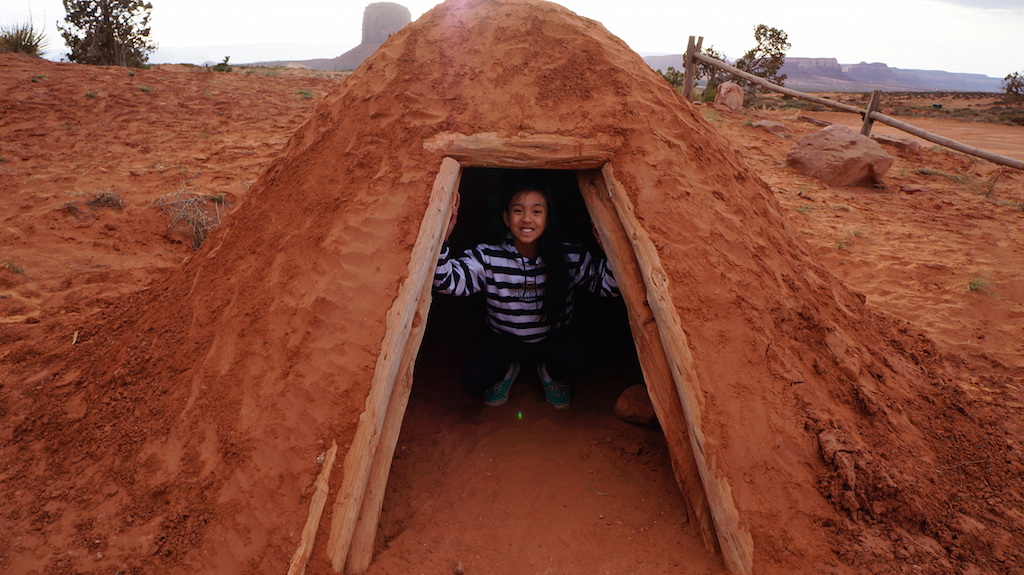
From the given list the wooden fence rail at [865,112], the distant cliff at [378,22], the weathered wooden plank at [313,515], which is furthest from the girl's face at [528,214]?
the distant cliff at [378,22]

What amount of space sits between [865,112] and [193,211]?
31.2ft

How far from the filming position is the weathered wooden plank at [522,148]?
8.11 feet

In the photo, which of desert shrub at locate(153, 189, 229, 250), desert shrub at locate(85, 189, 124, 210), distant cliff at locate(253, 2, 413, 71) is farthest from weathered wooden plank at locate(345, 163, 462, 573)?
distant cliff at locate(253, 2, 413, 71)

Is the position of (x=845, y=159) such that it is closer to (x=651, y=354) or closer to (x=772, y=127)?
(x=772, y=127)

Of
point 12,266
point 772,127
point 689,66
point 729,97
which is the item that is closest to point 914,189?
point 772,127

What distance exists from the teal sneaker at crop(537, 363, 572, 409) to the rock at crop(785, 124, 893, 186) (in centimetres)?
642

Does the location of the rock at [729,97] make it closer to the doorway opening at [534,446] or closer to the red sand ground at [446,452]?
the red sand ground at [446,452]

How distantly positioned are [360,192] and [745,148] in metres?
8.43

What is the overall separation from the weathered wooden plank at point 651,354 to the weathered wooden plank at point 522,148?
15 centimetres

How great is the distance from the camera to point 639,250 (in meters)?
2.38

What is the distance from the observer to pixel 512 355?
315cm

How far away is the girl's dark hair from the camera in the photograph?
9.15 ft

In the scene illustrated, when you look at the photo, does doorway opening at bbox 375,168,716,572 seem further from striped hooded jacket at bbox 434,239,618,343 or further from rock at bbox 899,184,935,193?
rock at bbox 899,184,935,193

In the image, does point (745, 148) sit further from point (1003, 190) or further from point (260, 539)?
point (260, 539)
